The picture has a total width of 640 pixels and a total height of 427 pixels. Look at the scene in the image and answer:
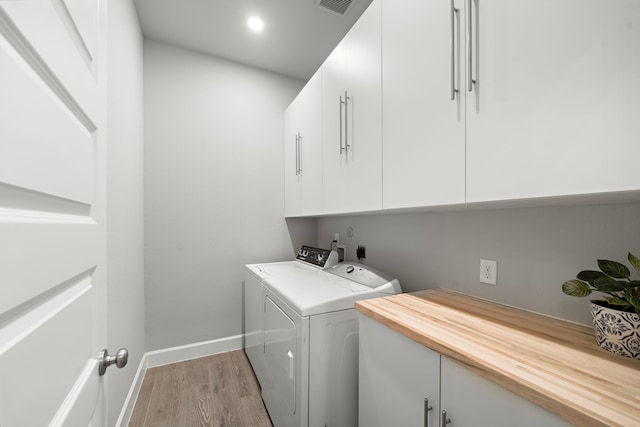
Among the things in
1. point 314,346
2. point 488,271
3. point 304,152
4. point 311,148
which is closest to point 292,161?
point 304,152

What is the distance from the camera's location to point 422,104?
3.34 feet

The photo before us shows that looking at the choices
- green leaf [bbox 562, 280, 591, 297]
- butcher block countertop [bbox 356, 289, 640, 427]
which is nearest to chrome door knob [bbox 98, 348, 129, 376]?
butcher block countertop [bbox 356, 289, 640, 427]

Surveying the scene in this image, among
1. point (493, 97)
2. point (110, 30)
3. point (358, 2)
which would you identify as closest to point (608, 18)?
point (493, 97)

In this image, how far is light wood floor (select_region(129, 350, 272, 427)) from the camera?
1.60 metres

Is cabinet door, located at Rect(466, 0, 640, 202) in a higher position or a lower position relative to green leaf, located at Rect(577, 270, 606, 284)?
higher

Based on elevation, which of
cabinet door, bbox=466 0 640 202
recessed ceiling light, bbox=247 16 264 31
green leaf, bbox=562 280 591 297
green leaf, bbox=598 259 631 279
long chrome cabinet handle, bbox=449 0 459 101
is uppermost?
recessed ceiling light, bbox=247 16 264 31

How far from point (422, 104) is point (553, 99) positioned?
43 cm

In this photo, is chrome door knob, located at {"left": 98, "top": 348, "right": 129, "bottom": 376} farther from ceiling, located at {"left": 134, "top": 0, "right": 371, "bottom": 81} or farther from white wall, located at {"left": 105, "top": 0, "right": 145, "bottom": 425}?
ceiling, located at {"left": 134, "top": 0, "right": 371, "bottom": 81}

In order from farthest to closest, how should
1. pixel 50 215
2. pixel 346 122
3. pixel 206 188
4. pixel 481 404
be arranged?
1. pixel 206 188
2. pixel 346 122
3. pixel 481 404
4. pixel 50 215

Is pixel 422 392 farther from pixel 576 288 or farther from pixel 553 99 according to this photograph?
pixel 553 99

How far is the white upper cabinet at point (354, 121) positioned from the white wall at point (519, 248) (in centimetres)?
43

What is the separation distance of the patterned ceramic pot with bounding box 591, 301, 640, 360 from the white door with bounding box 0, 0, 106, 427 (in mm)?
1264

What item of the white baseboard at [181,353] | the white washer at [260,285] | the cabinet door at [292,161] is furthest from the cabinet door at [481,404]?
the white baseboard at [181,353]

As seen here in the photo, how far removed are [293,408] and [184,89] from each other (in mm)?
2603
